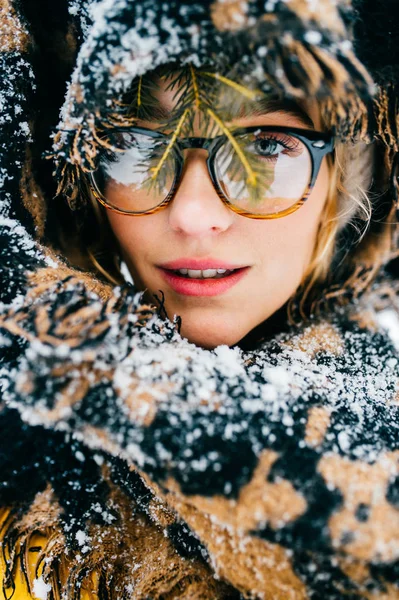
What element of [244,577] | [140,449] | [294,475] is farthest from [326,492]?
[140,449]

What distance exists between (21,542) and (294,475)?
639 mm

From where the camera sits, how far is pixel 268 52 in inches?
32.4

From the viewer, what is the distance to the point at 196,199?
1072 millimetres

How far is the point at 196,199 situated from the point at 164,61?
30 cm

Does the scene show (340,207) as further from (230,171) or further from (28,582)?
(28,582)

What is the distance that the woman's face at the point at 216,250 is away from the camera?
42.4 inches

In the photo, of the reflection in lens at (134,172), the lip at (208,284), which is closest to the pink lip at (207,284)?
the lip at (208,284)

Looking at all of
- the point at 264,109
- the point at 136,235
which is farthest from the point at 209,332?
the point at 264,109

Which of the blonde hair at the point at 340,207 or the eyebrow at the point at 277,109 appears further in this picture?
the blonde hair at the point at 340,207

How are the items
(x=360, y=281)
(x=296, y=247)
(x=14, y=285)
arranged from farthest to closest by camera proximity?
(x=360, y=281)
(x=296, y=247)
(x=14, y=285)

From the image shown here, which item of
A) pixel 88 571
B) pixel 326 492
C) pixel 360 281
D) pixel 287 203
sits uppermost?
pixel 287 203

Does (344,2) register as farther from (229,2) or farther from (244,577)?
(244,577)

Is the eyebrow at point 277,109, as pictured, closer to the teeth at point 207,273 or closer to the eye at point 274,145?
the eye at point 274,145

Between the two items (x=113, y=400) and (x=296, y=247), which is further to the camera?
(x=296, y=247)
